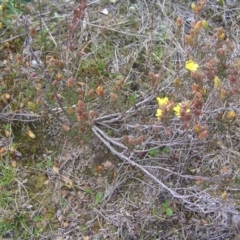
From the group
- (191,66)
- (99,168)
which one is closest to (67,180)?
(99,168)

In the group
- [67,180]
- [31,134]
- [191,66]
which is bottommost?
[67,180]

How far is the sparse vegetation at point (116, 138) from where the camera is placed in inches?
79.0

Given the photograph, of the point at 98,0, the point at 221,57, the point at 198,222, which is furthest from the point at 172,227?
the point at 98,0

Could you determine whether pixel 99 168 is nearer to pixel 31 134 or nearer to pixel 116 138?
pixel 116 138

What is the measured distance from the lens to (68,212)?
207cm

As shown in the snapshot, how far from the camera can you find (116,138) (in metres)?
2.15

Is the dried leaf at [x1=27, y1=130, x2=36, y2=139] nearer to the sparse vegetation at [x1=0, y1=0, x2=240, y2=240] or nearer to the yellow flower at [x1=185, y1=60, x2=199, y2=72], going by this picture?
the sparse vegetation at [x1=0, y1=0, x2=240, y2=240]

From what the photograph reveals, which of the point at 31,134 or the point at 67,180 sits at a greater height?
the point at 31,134

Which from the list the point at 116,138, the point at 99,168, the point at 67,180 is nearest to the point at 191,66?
the point at 116,138

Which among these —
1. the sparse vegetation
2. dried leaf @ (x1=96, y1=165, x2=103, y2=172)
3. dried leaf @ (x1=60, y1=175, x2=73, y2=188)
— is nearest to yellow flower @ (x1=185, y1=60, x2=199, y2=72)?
the sparse vegetation

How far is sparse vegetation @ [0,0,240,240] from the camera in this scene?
79.0 inches

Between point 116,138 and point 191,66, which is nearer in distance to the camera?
point 191,66

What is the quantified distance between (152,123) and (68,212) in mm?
548

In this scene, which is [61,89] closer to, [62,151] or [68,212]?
[62,151]
